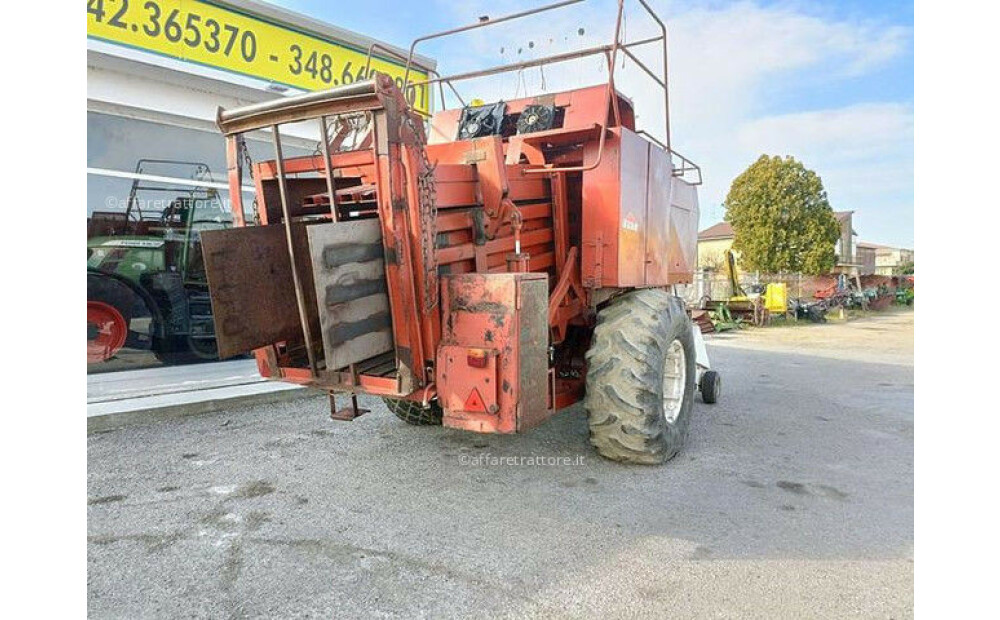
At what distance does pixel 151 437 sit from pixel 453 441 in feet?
9.07

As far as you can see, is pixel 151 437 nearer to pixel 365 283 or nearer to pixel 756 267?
pixel 365 283

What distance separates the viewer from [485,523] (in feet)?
11.8

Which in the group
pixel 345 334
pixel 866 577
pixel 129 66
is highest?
pixel 129 66

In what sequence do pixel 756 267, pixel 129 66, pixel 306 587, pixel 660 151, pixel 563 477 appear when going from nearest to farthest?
pixel 306 587 → pixel 563 477 → pixel 660 151 → pixel 129 66 → pixel 756 267

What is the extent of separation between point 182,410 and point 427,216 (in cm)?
423

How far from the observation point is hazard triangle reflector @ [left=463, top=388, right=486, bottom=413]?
345cm

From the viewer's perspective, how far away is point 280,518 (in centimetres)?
367

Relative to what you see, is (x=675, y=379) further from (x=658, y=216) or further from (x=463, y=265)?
(x=463, y=265)

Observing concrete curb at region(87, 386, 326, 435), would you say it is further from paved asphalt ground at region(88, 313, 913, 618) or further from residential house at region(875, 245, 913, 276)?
residential house at region(875, 245, 913, 276)

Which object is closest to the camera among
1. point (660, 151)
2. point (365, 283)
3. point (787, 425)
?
point (365, 283)

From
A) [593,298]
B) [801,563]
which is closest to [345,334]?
[593,298]

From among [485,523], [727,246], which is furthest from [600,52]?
[727,246]

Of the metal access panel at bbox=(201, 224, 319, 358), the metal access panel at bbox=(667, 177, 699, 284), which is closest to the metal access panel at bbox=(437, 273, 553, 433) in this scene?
the metal access panel at bbox=(201, 224, 319, 358)

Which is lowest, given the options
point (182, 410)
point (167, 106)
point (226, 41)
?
point (182, 410)
